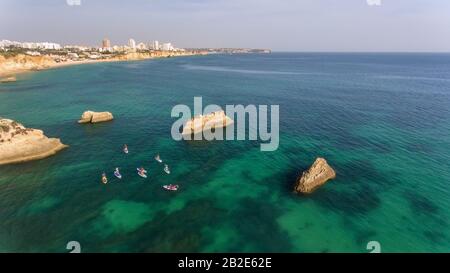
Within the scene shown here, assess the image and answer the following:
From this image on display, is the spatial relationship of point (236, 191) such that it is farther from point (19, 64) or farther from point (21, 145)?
point (19, 64)

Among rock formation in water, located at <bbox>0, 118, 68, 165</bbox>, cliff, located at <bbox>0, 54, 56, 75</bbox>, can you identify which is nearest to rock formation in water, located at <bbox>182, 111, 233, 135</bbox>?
rock formation in water, located at <bbox>0, 118, 68, 165</bbox>

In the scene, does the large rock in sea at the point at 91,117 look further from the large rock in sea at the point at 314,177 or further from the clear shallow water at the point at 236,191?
the large rock in sea at the point at 314,177

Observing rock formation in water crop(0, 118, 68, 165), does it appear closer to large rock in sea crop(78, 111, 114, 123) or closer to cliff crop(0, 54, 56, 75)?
large rock in sea crop(78, 111, 114, 123)

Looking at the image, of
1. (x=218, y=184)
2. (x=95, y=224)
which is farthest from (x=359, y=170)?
(x=95, y=224)

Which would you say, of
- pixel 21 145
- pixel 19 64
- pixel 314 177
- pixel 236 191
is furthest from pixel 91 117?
pixel 19 64

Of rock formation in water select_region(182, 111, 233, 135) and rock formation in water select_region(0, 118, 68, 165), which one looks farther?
rock formation in water select_region(182, 111, 233, 135)

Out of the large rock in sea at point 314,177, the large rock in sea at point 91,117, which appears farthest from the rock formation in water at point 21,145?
the large rock in sea at point 314,177

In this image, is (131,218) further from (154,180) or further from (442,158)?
(442,158)
